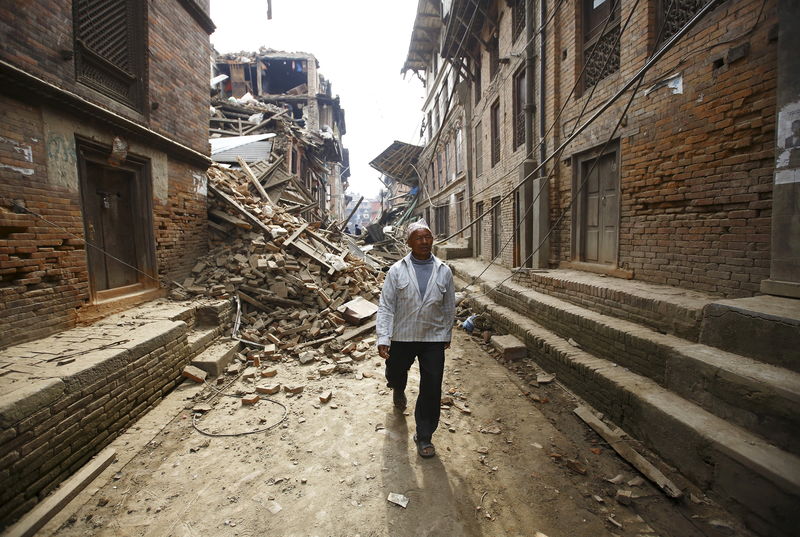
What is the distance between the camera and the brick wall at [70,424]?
2523 millimetres

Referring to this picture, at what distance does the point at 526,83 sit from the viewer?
8109mm

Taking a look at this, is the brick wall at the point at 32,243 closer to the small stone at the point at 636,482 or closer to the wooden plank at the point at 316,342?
the wooden plank at the point at 316,342

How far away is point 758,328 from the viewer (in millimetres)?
2791

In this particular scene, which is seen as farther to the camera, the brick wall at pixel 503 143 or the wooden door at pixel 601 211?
the brick wall at pixel 503 143

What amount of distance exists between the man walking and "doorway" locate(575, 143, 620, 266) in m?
3.74

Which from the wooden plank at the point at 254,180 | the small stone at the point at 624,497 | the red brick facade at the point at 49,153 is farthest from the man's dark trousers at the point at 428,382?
the wooden plank at the point at 254,180

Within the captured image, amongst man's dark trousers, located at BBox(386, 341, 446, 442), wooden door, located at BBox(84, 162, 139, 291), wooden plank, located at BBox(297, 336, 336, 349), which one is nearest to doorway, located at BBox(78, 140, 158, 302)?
wooden door, located at BBox(84, 162, 139, 291)

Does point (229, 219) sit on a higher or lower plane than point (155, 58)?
lower

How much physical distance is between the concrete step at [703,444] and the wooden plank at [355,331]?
3466 millimetres

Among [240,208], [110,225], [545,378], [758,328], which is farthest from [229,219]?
[758,328]

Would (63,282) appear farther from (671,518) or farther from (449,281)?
(671,518)

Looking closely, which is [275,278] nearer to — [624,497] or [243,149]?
[624,497]

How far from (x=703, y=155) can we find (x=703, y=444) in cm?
336

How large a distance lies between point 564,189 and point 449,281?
499cm
